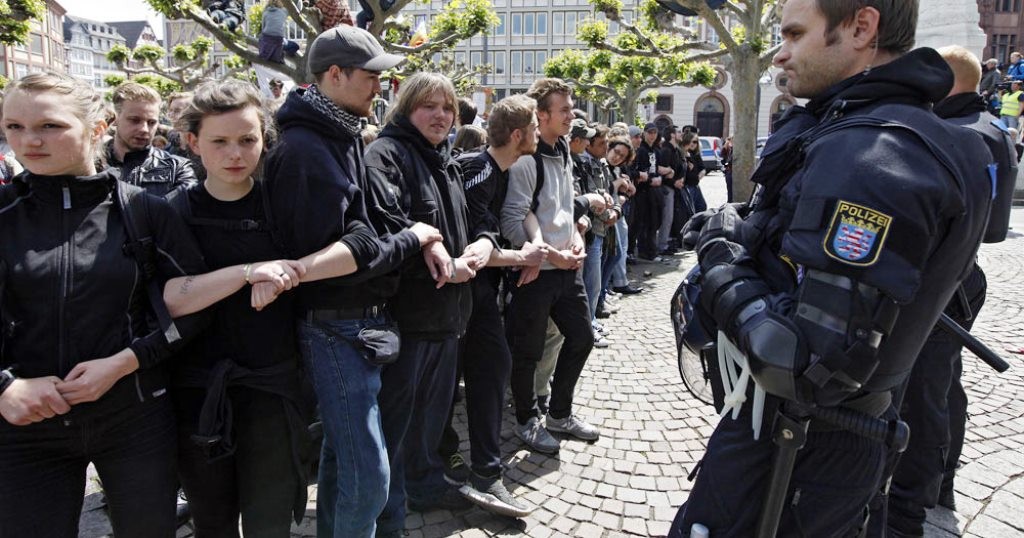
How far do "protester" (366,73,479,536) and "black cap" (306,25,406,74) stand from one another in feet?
1.24

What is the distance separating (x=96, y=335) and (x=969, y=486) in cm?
435

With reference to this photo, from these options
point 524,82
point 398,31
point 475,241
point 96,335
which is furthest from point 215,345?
point 524,82

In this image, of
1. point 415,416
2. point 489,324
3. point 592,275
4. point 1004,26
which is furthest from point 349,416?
point 1004,26

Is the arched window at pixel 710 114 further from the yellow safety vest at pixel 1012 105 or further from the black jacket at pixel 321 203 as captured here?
the black jacket at pixel 321 203

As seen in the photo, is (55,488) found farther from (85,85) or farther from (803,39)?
(803,39)

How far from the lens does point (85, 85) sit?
7.09ft

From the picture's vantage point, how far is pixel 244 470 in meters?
2.33

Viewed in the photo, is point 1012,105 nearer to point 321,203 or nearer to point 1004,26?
point 321,203

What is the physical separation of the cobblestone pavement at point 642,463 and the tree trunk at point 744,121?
666cm

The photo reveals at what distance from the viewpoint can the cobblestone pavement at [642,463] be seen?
127 inches

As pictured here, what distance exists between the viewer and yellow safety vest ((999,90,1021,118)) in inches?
526

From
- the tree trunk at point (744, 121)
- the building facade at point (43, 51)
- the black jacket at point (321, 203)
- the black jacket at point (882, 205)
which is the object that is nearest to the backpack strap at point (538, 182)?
the black jacket at point (321, 203)

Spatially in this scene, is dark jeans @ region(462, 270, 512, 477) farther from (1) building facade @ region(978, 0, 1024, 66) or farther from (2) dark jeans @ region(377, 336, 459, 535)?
(1) building facade @ region(978, 0, 1024, 66)

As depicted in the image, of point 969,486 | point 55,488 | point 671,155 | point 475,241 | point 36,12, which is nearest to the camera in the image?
point 55,488
